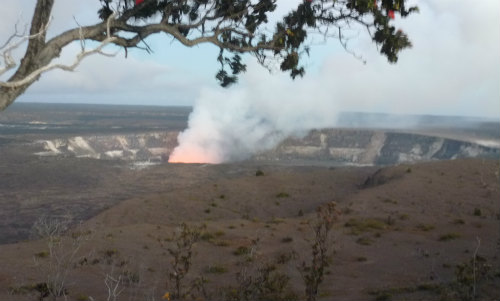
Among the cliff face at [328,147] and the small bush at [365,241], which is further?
the cliff face at [328,147]

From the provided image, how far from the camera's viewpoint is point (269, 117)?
104 meters

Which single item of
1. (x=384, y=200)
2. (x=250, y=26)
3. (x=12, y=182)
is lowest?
(x=12, y=182)

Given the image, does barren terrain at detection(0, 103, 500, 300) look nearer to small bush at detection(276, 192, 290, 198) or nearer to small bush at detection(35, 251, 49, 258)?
small bush at detection(35, 251, 49, 258)

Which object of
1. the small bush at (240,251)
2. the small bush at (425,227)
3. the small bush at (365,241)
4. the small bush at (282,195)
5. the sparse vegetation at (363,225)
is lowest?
→ the small bush at (282,195)

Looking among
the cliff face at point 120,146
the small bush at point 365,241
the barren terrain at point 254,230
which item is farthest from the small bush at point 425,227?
the cliff face at point 120,146

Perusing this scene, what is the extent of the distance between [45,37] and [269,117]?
323ft

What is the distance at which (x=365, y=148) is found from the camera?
90438 mm

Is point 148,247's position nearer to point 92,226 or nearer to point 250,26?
point 92,226

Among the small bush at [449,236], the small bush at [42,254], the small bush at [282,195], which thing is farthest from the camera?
the small bush at [282,195]

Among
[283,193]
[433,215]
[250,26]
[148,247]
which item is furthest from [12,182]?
[250,26]

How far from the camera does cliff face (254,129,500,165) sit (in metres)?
82.1

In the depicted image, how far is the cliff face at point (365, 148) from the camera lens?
8206 centimetres

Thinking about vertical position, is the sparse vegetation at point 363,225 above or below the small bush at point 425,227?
below

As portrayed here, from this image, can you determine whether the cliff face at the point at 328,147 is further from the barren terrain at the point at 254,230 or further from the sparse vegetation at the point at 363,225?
the sparse vegetation at the point at 363,225
